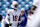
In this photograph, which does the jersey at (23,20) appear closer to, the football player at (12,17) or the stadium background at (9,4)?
the football player at (12,17)

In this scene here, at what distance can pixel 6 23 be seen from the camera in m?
1.54

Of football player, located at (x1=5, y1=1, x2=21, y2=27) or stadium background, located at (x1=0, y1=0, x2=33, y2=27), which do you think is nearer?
football player, located at (x1=5, y1=1, x2=21, y2=27)

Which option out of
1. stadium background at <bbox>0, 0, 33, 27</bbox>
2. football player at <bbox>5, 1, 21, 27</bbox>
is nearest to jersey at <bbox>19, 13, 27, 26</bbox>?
football player at <bbox>5, 1, 21, 27</bbox>

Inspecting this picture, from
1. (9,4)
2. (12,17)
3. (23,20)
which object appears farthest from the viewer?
(9,4)

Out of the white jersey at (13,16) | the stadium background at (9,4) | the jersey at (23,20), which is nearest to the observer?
the white jersey at (13,16)

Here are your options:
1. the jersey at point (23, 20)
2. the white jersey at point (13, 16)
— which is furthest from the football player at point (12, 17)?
the jersey at point (23, 20)

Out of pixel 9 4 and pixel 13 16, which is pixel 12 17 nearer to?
pixel 13 16

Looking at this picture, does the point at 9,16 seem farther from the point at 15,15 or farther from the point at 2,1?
the point at 2,1

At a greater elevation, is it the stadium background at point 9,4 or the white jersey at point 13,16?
the stadium background at point 9,4

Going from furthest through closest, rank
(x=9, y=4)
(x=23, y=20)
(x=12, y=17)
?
(x=9, y=4) < (x=23, y=20) < (x=12, y=17)

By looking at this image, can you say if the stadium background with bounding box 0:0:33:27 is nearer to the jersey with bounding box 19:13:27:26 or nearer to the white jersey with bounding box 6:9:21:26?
the jersey with bounding box 19:13:27:26

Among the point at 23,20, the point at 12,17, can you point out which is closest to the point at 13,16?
the point at 12,17

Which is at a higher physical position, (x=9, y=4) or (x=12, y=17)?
(x=9, y=4)

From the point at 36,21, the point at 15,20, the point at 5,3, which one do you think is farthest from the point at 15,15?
the point at 5,3
